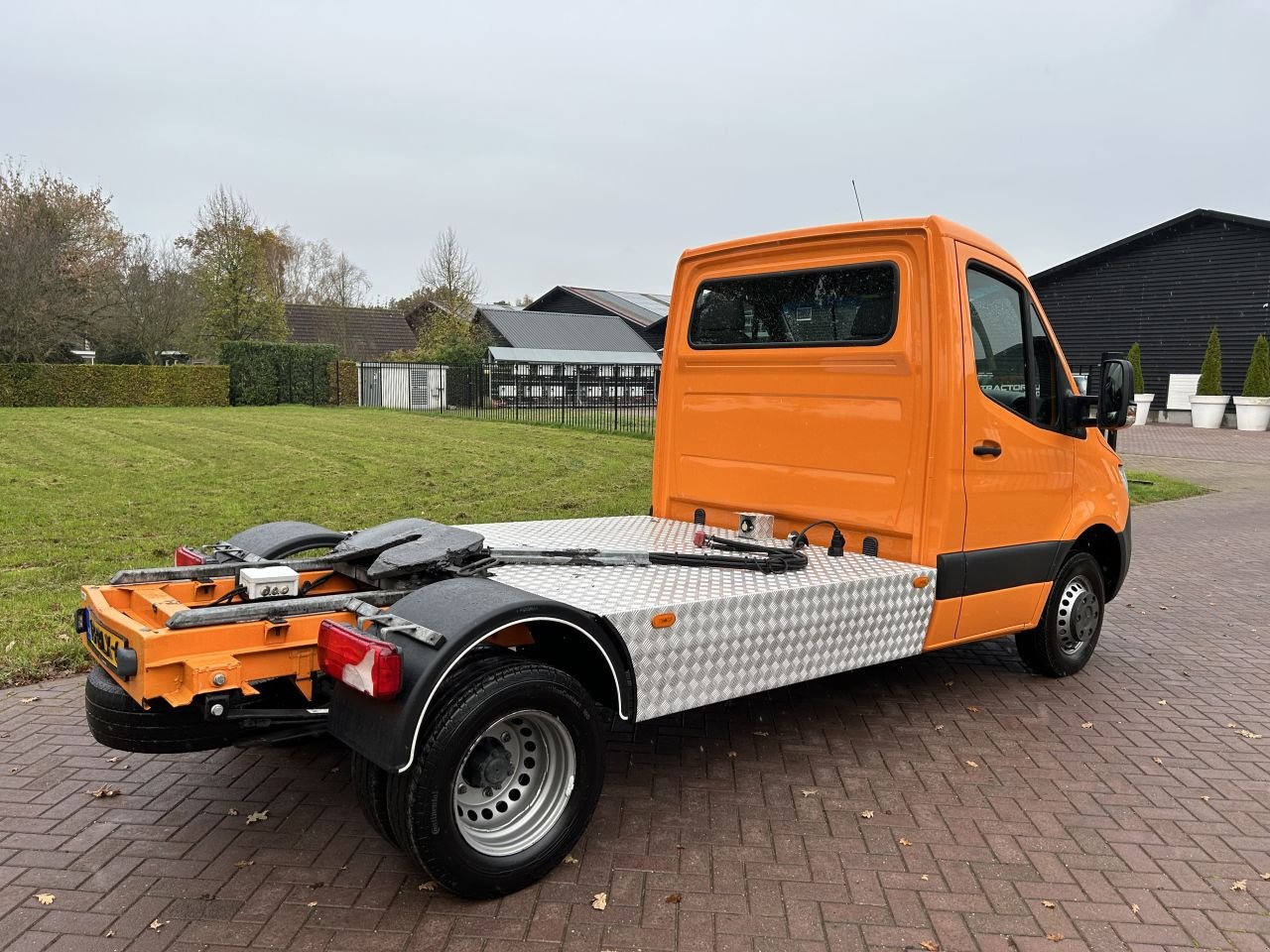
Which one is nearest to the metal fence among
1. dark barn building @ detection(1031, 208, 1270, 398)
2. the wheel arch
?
dark barn building @ detection(1031, 208, 1270, 398)

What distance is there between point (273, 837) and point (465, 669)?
47.8 inches

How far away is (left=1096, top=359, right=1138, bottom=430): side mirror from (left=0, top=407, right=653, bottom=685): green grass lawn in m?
5.86

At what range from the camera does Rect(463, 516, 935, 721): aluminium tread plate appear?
3383mm

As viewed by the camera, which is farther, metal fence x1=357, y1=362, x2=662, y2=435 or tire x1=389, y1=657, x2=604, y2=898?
metal fence x1=357, y1=362, x2=662, y2=435

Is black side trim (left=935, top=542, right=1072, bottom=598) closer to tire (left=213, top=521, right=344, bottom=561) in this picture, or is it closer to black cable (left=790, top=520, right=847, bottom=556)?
black cable (left=790, top=520, right=847, bottom=556)

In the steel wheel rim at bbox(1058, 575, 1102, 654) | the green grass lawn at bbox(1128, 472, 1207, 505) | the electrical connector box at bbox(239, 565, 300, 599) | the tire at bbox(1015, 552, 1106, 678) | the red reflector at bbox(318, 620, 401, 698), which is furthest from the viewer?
the green grass lawn at bbox(1128, 472, 1207, 505)

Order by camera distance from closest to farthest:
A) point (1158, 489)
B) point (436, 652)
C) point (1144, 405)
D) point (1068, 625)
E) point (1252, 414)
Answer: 1. point (436, 652)
2. point (1068, 625)
3. point (1158, 489)
4. point (1252, 414)
5. point (1144, 405)

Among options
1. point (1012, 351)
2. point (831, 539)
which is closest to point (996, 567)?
point (831, 539)

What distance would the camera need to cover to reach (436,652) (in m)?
2.86

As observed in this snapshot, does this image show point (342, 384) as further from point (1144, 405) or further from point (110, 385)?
point (1144, 405)

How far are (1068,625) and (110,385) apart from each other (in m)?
32.9

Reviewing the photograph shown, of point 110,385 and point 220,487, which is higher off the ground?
point 110,385

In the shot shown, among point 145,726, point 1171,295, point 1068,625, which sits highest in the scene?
point 1171,295

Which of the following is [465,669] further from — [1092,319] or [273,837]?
[1092,319]
